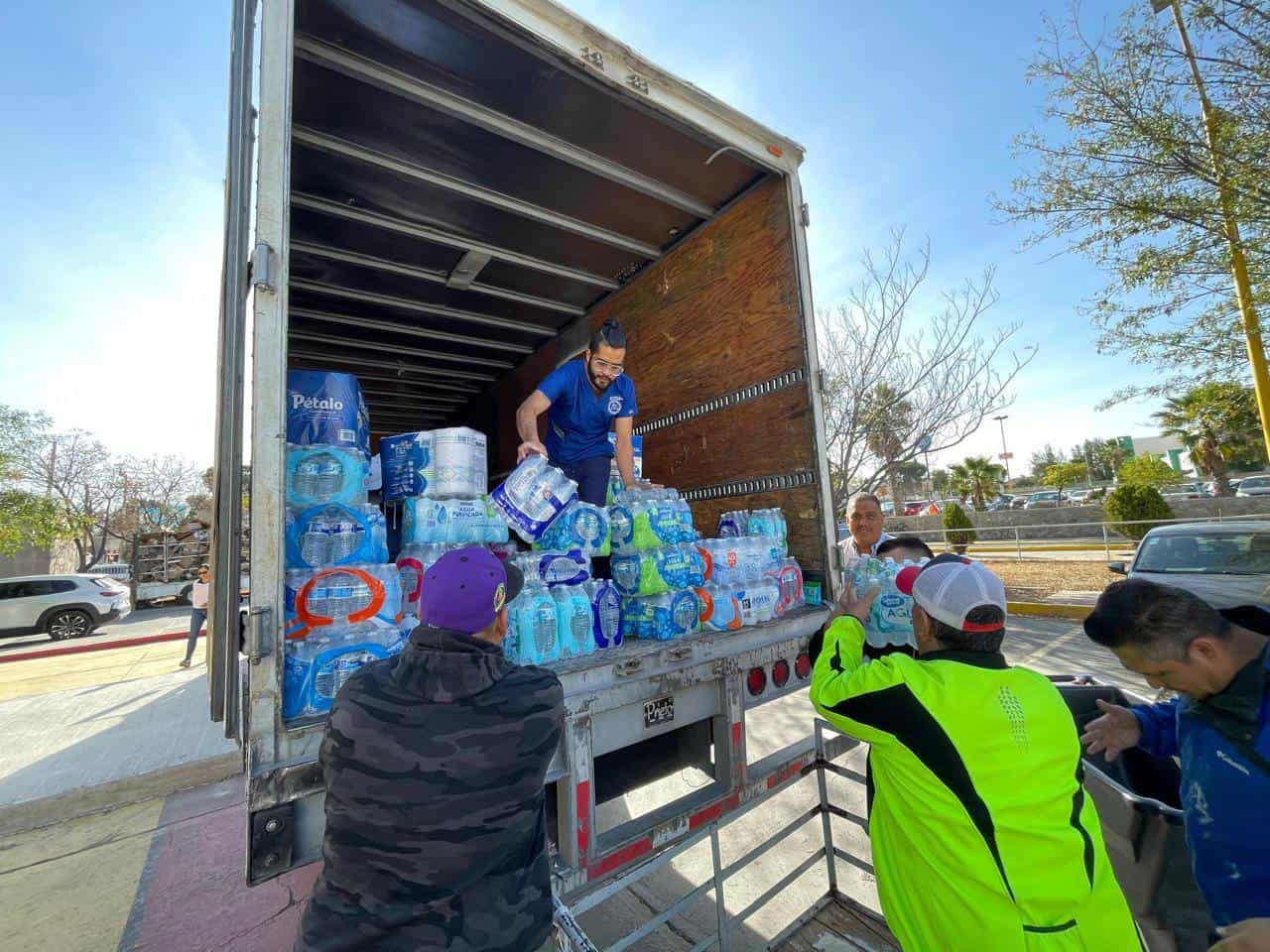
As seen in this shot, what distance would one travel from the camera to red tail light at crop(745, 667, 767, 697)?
2453 millimetres

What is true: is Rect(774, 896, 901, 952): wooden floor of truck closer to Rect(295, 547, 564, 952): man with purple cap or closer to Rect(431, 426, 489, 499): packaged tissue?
Rect(295, 547, 564, 952): man with purple cap

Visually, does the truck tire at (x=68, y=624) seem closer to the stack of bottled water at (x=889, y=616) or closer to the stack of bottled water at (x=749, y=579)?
the stack of bottled water at (x=749, y=579)

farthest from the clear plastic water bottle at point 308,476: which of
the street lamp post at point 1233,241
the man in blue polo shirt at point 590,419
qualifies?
the street lamp post at point 1233,241

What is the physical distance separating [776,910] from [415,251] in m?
4.64

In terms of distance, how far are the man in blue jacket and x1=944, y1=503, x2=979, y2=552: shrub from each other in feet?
54.2

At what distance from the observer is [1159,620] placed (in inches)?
64.4

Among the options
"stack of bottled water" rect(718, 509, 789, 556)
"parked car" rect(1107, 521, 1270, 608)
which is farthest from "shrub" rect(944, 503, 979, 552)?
"stack of bottled water" rect(718, 509, 789, 556)

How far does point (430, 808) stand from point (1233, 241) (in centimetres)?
1042

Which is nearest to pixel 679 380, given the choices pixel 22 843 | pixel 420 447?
pixel 420 447

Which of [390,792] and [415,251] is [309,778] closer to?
[390,792]

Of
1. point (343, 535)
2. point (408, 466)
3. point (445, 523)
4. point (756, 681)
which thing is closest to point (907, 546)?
point (756, 681)

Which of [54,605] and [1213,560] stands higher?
[1213,560]

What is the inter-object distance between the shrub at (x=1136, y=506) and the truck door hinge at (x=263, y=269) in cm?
1839

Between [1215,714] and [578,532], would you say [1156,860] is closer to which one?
[1215,714]
